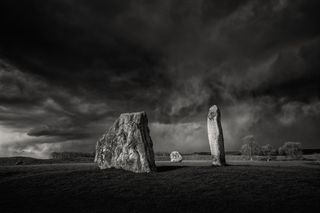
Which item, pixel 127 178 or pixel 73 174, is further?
pixel 73 174

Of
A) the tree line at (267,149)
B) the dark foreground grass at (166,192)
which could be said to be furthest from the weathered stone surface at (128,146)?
the tree line at (267,149)

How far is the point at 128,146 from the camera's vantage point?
22.3 meters

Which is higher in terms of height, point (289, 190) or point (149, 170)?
point (149, 170)

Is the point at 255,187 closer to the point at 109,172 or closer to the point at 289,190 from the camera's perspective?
the point at 289,190

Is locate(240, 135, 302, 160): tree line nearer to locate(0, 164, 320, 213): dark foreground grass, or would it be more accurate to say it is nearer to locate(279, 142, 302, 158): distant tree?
locate(279, 142, 302, 158): distant tree

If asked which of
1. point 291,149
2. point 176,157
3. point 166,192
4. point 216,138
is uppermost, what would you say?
point 216,138

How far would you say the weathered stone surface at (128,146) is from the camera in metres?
21.8

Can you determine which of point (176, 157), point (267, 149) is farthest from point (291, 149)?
point (176, 157)

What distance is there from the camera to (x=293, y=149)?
197ft

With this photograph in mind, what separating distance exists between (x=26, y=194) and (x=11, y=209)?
291cm

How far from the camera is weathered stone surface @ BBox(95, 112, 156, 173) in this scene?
2177 cm

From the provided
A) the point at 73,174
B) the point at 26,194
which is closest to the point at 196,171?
the point at 73,174

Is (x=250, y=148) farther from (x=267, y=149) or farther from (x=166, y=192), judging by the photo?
(x=166, y=192)

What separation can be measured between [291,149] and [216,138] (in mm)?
44543
